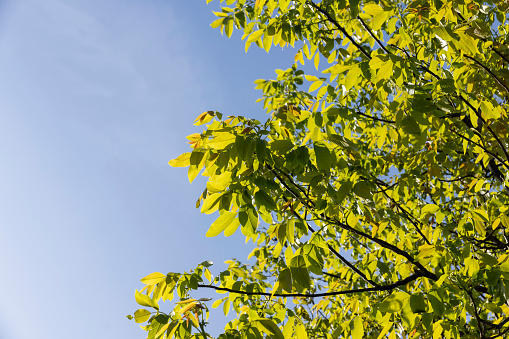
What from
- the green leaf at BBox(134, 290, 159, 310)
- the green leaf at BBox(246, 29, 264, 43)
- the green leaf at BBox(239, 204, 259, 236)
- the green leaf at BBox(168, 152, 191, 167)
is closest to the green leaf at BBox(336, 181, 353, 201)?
the green leaf at BBox(239, 204, 259, 236)

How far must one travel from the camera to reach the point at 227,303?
9.84 feet

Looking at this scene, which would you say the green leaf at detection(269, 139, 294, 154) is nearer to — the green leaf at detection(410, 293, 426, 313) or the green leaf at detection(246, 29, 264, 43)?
the green leaf at detection(410, 293, 426, 313)

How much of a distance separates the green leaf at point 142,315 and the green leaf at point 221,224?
23.3 inches

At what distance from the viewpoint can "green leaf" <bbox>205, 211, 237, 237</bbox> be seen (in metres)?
1.78

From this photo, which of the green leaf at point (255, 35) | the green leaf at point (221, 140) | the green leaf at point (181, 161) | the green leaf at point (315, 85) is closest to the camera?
the green leaf at point (221, 140)

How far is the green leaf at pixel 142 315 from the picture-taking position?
1.95 metres

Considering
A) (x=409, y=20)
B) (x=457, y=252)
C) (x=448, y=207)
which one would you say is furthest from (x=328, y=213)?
(x=448, y=207)

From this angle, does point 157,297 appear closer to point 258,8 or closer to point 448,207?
point 258,8

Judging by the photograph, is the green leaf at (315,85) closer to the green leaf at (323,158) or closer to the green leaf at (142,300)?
the green leaf at (323,158)

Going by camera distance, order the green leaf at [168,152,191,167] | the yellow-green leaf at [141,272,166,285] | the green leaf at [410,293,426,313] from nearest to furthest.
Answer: the green leaf at [410,293,426,313], the green leaf at [168,152,191,167], the yellow-green leaf at [141,272,166,285]

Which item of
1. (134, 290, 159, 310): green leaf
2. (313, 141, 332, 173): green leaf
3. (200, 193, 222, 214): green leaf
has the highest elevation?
(313, 141, 332, 173): green leaf

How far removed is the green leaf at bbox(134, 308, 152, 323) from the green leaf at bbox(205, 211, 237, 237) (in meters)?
0.59

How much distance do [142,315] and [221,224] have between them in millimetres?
689

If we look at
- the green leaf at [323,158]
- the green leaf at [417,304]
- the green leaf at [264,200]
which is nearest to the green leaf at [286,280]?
the green leaf at [264,200]
